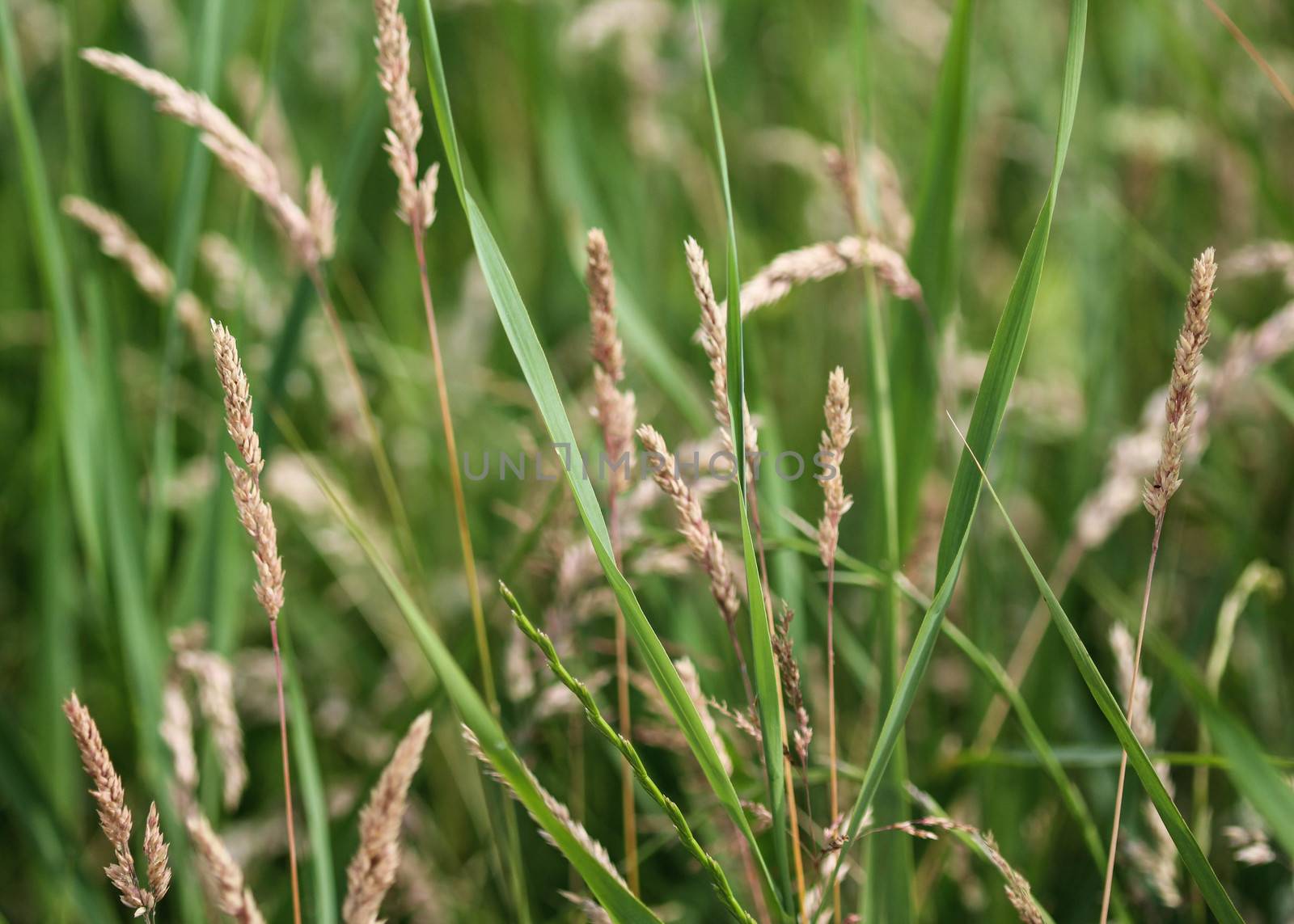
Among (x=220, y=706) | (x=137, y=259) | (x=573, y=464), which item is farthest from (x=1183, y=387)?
(x=137, y=259)

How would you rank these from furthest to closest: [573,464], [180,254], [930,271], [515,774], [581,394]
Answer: [581,394]
[180,254]
[930,271]
[573,464]
[515,774]

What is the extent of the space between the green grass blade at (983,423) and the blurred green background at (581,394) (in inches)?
10.3

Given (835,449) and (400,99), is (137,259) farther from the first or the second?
(835,449)

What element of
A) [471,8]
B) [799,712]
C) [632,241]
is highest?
[471,8]

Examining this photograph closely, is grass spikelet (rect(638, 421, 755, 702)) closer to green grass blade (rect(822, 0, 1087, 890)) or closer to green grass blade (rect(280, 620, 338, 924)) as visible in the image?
green grass blade (rect(822, 0, 1087, 890))

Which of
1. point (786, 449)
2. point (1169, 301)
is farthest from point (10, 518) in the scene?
point (1169, 301)

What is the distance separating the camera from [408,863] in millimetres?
1269

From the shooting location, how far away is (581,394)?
6.38 feet

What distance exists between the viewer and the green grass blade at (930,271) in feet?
3.74

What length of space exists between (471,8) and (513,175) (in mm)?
764

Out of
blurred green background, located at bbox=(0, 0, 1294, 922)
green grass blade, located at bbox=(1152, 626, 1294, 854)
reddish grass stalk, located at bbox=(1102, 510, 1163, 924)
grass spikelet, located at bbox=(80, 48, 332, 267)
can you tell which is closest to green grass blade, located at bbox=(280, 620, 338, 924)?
blurred green background, located at bbox=(0, 0, 1294, 922)

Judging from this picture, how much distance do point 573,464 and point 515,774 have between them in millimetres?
250

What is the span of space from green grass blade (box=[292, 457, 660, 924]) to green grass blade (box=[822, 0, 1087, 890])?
0.18 m

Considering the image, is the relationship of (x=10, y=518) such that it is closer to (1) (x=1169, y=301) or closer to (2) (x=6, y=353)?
(2) (x=6, y=353)
